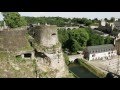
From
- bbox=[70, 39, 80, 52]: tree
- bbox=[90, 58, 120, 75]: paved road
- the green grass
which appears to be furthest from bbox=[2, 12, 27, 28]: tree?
bbox=[90, 58, 120, 75]: paved road

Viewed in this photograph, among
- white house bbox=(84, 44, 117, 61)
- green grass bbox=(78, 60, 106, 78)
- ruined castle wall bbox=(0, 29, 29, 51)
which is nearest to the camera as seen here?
ruined castle wall bbox=(0, 29, 29, 51)

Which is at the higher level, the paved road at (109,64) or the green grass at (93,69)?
the green grass at (93,69)

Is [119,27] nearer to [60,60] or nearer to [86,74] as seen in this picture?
[86,74]

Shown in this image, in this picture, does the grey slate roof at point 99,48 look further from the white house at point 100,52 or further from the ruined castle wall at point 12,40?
the ruined castle wall at point 12,40

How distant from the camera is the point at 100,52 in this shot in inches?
794

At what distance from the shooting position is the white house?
19.6m

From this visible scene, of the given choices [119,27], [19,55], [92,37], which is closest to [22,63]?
[19,55]

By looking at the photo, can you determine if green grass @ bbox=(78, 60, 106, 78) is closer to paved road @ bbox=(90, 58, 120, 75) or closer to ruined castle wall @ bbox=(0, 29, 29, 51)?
paved road @ bbox=(90, 58, 120, 75)

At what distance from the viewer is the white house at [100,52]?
19.6 m

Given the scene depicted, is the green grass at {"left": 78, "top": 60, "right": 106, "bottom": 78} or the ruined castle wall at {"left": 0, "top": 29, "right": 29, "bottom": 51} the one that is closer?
the ruined castle wall at {"left": 0, "top": 29, "right": 29, "bottom": 51}

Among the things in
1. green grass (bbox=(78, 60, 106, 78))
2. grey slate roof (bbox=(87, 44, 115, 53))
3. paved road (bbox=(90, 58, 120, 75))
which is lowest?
paved road (bbox=(90, 58, 120, 75))

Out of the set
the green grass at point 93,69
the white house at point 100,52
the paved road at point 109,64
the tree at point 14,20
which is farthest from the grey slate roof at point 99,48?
the tree at point 14,20

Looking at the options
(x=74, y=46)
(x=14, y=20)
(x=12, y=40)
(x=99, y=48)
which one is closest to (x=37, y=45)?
(x=12, y=40)
